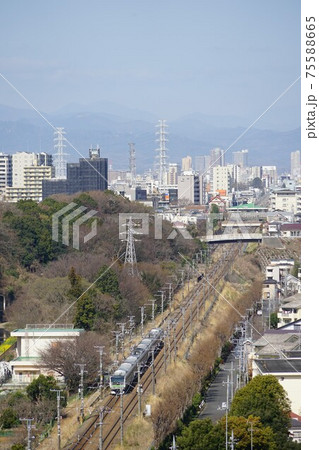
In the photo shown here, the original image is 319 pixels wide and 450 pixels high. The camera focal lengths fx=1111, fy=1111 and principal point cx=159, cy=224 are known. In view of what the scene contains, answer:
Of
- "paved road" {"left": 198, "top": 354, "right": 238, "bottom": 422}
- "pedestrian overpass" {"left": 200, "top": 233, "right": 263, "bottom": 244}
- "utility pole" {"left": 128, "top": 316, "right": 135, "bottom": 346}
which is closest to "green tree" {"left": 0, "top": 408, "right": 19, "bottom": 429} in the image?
"paved road" {"left": 198, "top": 354, "right": 238, "bottom": 422}

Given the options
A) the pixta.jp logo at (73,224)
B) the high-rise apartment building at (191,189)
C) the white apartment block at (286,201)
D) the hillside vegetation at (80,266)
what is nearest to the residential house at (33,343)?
the hillside vegetation at (80,266)

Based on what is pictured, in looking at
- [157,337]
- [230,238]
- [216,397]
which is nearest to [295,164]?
[230,238]

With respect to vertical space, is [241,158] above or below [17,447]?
above

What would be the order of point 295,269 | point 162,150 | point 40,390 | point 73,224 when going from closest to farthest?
point 40,390
point 73,224
point 295,269
point 162,150

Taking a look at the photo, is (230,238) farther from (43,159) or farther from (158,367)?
(43,159)

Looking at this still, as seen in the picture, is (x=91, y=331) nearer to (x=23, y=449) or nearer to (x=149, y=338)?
(x=149, y=338)

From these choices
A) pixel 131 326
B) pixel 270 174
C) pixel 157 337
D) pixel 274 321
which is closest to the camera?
pixel 157 337
